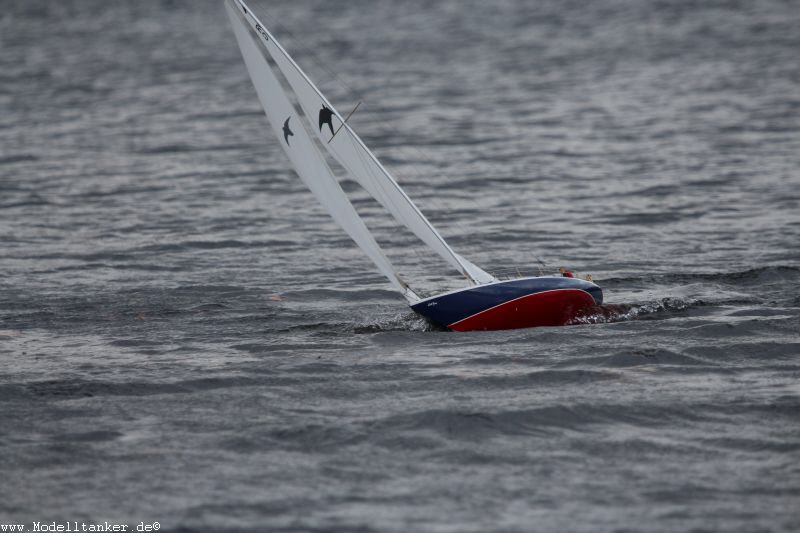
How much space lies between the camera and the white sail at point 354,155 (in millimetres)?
23422

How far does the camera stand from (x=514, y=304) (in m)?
22.8

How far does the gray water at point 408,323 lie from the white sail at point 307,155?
1.46 meters

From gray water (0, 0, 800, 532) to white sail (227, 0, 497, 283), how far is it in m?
1.73

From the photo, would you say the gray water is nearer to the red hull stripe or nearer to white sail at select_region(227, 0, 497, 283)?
the red hull stripe

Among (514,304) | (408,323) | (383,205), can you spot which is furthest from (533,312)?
(383,205)

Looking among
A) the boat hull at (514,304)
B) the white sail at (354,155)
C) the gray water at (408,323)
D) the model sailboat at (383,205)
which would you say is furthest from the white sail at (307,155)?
the gray water at (408,323)

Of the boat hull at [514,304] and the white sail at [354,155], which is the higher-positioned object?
the white sail at [354,155]

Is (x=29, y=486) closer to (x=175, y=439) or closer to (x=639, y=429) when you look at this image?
(x=175, y=439)

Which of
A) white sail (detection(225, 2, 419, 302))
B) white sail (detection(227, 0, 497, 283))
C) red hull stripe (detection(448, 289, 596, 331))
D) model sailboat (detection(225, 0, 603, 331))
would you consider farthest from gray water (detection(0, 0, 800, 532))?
white sail (detection(227, 0, 497, 283))

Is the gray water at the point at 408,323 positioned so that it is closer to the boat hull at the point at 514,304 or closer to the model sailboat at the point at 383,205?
the boat hull at the point at 514,304

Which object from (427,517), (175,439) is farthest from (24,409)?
(427,517)

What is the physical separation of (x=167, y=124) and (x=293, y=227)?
20763 mm

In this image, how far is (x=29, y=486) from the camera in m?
16.6

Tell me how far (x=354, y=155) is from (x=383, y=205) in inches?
43.0
